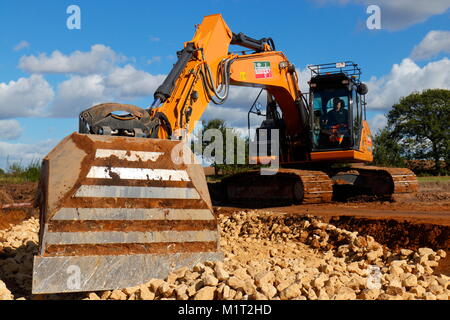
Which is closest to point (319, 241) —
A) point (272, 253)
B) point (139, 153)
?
point (272, 253)

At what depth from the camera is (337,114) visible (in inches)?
453

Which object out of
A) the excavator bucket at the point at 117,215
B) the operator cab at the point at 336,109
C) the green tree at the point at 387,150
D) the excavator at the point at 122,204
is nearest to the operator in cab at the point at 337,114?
the operator cab at the point at 336,109

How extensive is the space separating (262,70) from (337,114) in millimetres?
2040

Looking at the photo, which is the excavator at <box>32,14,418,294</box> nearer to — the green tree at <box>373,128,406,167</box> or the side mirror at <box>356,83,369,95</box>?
the side mirror at <box>356,83,369,95</box>

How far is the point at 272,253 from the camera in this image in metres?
6.70

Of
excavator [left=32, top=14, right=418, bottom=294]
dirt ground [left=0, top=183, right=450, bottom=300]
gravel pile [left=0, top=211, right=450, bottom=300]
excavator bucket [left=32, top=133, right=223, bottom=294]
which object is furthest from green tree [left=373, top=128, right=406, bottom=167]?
excavator bucket [left=32, top=133, right=223, bottom=294]

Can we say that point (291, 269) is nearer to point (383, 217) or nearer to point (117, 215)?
point (117, 215)

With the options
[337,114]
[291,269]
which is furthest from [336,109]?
[291,269]

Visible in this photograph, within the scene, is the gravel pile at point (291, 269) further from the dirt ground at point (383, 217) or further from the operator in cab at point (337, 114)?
the operator in cab at point (337, 114)

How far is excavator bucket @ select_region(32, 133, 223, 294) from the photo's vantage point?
4.35 metres

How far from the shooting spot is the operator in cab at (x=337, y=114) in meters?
11.4

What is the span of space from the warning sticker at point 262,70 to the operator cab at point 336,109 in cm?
122

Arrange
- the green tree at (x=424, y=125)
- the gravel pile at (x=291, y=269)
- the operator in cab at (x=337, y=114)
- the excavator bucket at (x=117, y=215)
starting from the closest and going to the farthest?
1. the gravel pile at (x=291, y=269)
2. the excavator bucket at (x=117, y=215)
3. the operator in cab at (x=337, y=114)
4. the green tree at (x=424, y=125)
